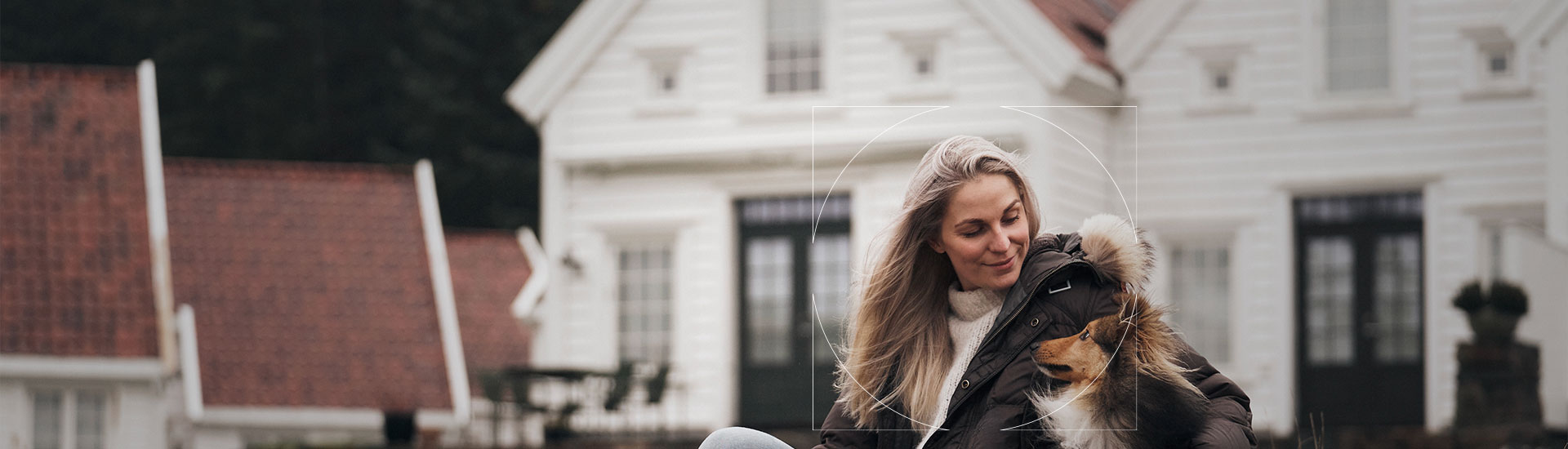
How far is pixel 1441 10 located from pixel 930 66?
4232 millimetres

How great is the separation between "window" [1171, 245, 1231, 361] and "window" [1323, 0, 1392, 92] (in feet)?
5.72

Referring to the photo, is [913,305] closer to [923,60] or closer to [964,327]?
[964,327]

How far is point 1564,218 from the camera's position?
1267 centimetres

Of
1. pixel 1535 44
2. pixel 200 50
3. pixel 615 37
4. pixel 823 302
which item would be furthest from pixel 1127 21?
pixel 200 50

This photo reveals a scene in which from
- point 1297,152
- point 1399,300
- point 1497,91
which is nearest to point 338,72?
point 1297,152

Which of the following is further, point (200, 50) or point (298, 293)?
point (200, 50)

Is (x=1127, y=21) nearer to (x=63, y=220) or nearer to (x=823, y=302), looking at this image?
(x=63, y=220)

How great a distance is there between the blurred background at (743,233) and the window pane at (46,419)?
1.5 inches

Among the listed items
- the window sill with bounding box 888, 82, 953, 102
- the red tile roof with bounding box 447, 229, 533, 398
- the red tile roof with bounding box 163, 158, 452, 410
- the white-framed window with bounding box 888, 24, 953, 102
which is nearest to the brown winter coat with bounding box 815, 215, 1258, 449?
the window sill with bounding box 888, 82, 953, 102

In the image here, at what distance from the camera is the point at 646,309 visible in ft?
52.9

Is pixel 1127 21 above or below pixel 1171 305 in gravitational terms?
above

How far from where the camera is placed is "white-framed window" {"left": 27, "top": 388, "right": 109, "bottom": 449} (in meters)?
15.7

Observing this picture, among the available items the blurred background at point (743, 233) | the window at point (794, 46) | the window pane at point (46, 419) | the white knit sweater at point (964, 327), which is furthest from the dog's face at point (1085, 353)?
the window pane at point (46, 419)

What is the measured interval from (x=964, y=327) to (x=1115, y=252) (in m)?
0.35
